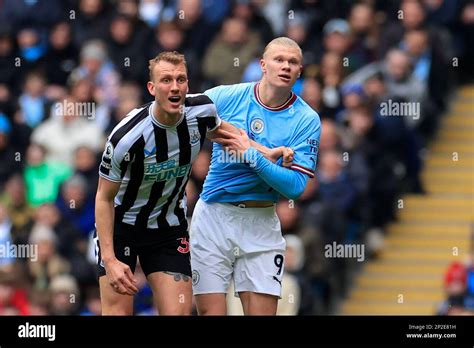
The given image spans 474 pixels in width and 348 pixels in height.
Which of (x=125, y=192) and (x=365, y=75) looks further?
(x=365, y=75)

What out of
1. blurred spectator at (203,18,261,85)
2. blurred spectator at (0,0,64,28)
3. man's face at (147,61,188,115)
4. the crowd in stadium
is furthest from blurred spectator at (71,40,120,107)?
man's face at (147,61,188,115)

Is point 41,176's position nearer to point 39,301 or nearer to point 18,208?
point 18,208

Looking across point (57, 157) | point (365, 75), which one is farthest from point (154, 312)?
point (365, 75)

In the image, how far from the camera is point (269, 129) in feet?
35.8

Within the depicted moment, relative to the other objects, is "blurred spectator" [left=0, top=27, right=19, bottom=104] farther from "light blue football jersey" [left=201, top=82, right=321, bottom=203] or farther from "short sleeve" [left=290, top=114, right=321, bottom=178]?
"short sleeve" [left=290, top=114, right=321, bottom=178]

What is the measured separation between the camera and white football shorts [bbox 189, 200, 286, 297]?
11.0 m

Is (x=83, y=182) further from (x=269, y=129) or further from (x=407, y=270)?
(x=269, y=129)

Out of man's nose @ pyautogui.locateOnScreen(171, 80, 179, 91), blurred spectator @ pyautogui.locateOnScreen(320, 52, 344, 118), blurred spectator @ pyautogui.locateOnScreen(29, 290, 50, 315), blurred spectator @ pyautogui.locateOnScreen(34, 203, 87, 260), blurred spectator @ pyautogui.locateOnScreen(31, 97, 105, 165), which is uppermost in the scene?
blurred spectator @ pyautogui.locateOnScreen(320, 52, 344, 118)

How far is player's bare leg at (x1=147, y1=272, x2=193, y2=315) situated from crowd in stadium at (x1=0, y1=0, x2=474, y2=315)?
4.14 metres

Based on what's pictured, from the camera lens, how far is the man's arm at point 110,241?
33.8ft

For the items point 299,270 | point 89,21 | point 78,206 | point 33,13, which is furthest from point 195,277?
point 33,13

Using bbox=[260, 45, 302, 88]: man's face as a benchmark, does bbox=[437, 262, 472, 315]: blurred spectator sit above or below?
below
